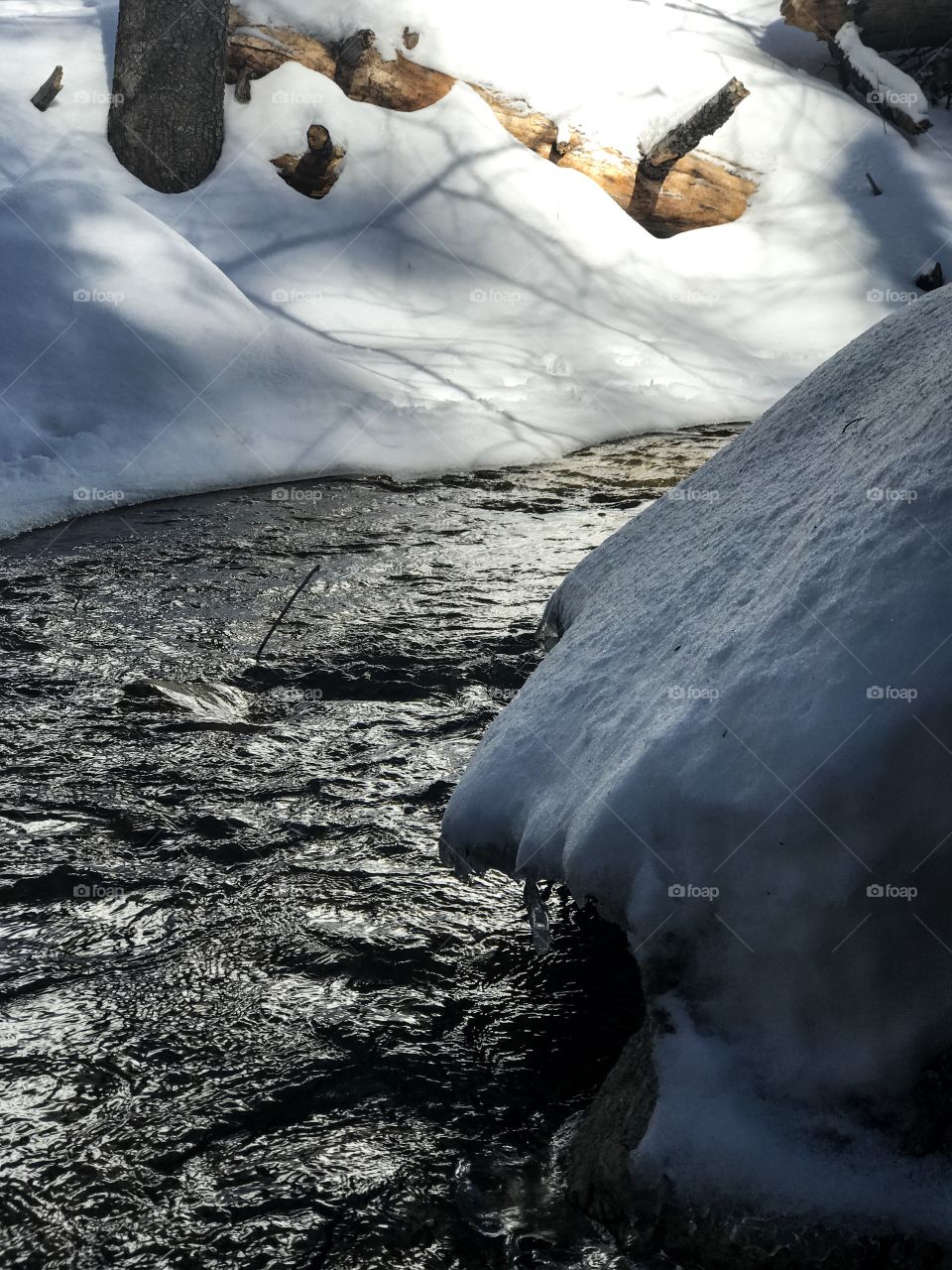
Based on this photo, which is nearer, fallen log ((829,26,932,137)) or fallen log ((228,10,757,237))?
fallen log ((228,10,757,237))

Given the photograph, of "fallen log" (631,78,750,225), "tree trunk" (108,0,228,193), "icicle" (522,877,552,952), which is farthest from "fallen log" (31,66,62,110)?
"icicle" (522,877,552,952)

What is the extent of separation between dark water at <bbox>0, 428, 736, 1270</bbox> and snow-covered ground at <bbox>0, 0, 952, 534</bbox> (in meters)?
1.96

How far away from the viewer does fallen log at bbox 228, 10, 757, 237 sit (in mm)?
9953

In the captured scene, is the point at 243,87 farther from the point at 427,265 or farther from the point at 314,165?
the point at 427,265

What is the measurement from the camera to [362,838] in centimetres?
292

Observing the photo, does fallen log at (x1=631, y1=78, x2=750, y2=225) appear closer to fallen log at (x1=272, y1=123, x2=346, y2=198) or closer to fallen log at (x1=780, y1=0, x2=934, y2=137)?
fallen log at (x1=780, y1=0, x2=934, y2=137)

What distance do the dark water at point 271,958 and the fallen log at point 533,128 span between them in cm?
689

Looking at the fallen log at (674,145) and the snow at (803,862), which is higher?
the fallen log at (674,145)

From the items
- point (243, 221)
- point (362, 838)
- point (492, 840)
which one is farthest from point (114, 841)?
point (243, 221)

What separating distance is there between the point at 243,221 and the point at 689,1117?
8.58 metres

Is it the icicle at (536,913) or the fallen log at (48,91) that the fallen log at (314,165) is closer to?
the fallen log at (48,91)

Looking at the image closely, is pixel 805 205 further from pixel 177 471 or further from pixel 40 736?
pixel 40 736

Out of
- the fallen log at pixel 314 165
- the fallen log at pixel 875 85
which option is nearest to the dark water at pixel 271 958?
the fallen log at pixel 314 165

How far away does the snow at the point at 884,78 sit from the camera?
39.9 feet
